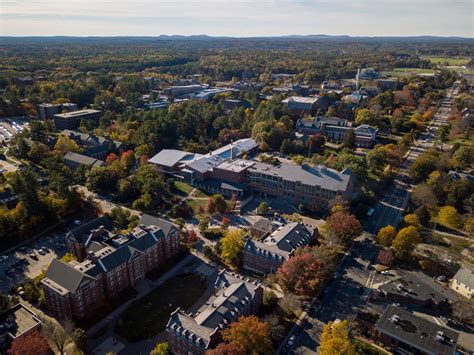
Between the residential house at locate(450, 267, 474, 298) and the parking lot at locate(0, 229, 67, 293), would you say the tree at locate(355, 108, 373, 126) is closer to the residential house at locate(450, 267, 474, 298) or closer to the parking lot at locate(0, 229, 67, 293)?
the residential house at locate(450, 267, 474, 298)

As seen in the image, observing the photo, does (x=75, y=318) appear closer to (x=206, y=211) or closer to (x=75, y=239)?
(x=75, y=239)

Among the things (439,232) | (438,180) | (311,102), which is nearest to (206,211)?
(439,232)

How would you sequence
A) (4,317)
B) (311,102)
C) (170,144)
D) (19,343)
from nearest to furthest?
(19,343) → (4,317) → (170,144) → (311,102)

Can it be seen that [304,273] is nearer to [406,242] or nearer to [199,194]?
[406,242]

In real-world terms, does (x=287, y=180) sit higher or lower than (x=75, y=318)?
higher

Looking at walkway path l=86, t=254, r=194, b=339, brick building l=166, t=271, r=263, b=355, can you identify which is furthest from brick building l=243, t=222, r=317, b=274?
walkway path l=86, t=254, r=194, b=339

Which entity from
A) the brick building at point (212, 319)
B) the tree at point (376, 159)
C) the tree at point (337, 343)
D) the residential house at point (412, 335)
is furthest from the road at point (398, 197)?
the brick building at point (212, 319)

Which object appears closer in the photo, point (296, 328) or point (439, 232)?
point (296, 328)
